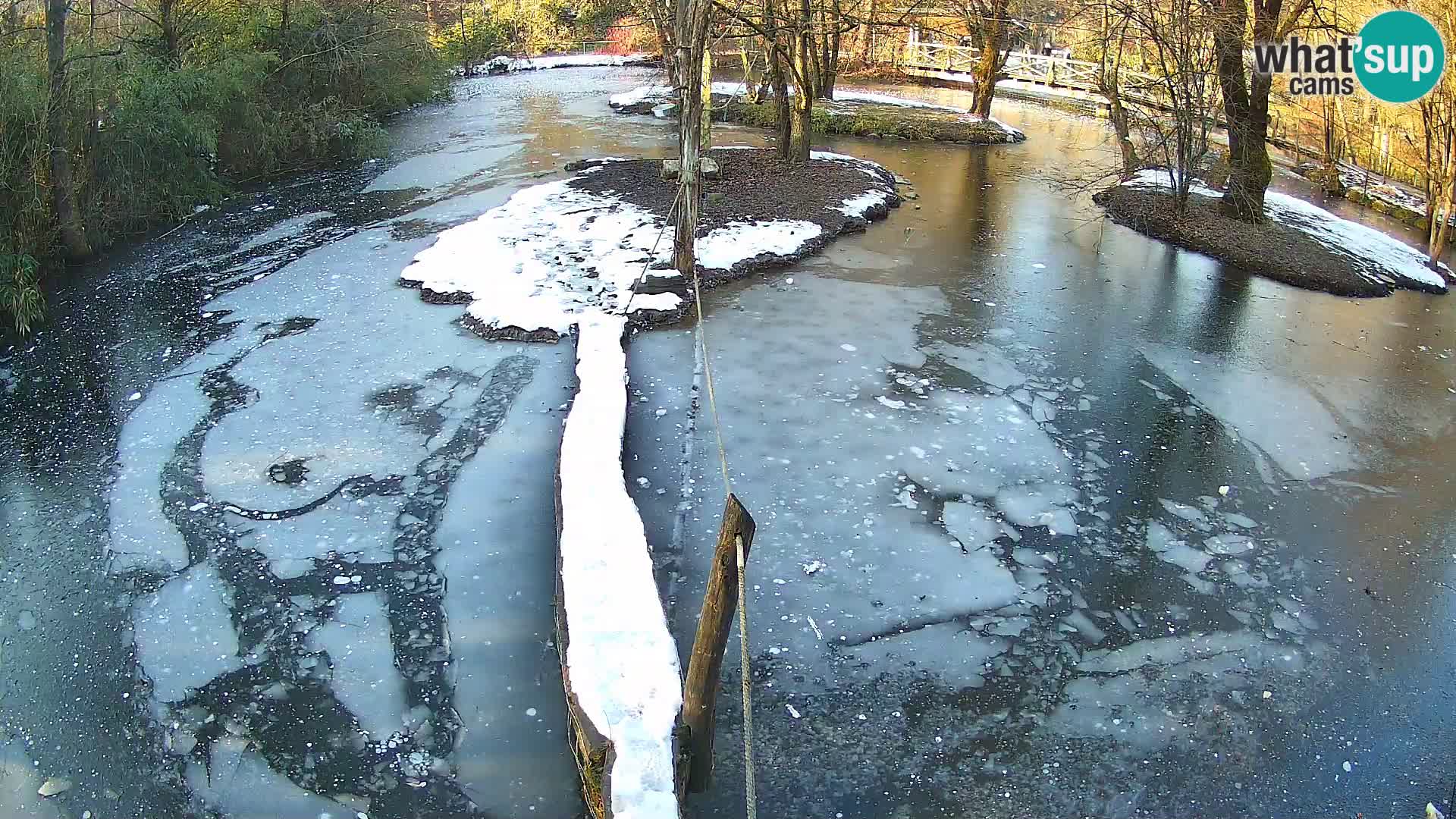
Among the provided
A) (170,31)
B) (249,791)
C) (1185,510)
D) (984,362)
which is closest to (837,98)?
(170,31)

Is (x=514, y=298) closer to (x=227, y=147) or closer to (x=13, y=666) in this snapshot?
(x=13, y=666)

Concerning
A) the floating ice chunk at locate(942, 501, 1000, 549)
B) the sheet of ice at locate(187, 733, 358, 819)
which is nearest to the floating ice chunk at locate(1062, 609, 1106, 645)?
the floating ice chunk at locate(942, 501, 1000, 549)

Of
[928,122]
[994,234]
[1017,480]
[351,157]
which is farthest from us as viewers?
[928,122]

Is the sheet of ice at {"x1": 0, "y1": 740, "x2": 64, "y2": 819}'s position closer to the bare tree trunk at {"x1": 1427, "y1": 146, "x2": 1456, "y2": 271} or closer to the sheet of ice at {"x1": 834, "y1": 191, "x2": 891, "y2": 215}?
the sheet of ice at {"x1": 834, "y1": 191, "x2": 891, "y2": 215}

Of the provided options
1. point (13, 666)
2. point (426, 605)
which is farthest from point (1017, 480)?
point (13, 666)

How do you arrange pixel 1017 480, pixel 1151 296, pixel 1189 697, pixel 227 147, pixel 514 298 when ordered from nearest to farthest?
pixel 1189 697
pixel 1017 480
pixel 514 298
pixel 1151 296
pixel 227 147

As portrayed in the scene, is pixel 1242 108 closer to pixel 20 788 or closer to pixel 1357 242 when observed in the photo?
pixel 1357 242
